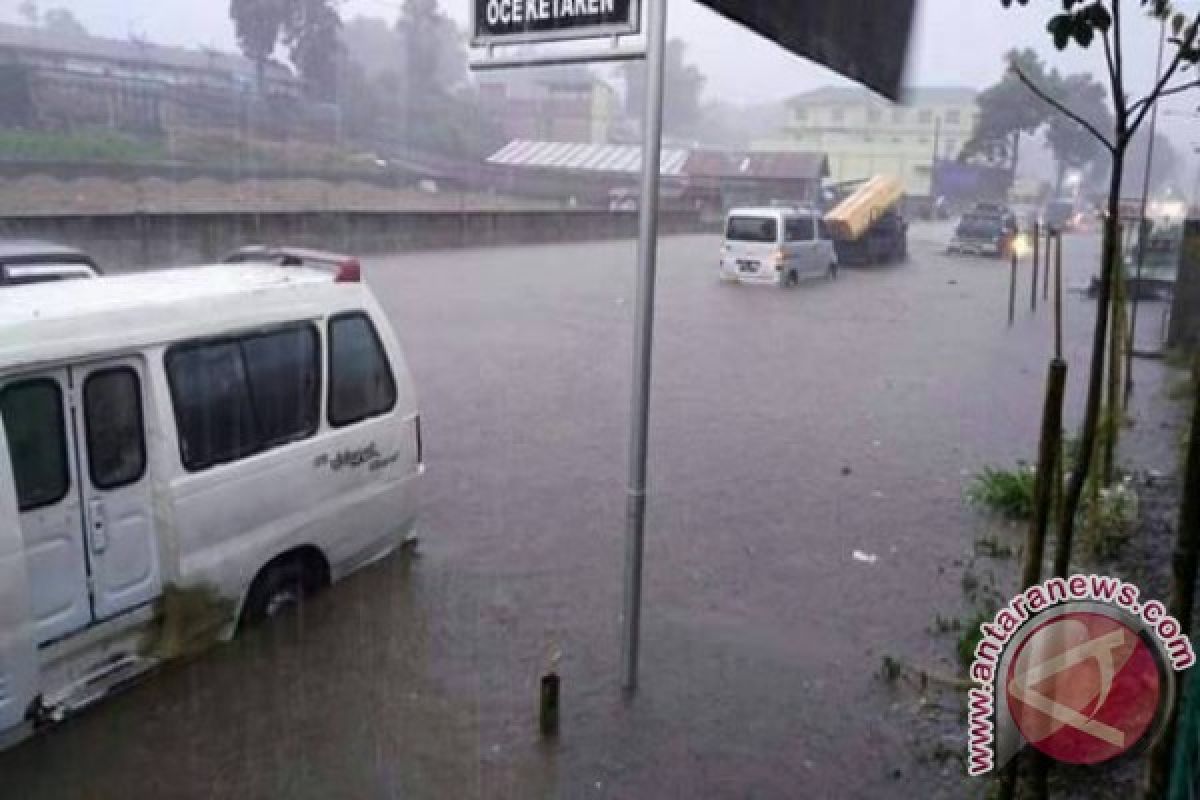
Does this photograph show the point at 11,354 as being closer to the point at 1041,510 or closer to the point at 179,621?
the point at 179,621

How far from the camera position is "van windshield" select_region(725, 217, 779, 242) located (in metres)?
21.9

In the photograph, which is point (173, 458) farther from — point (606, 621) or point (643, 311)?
point (606, 621)

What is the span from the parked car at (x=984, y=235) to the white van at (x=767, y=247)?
1272 centimetres

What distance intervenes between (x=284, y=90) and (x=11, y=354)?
23488 mm

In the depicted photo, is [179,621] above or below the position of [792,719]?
above

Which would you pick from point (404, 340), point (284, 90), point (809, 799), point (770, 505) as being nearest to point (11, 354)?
point (809, 799)

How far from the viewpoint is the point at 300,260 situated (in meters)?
5.29

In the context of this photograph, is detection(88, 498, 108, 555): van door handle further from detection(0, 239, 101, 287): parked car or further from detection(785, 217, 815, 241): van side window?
detection(785, 217, 815, 241): van side window

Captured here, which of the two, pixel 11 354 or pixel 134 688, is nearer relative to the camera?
pixel 11 354

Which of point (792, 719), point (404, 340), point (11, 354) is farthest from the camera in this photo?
point (404, 340)

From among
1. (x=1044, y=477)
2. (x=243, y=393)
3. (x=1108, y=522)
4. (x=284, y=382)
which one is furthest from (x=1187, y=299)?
(x=243, y=393)

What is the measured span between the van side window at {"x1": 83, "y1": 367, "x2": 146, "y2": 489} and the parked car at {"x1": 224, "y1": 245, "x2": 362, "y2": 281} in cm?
139

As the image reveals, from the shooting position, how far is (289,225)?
66.8ft

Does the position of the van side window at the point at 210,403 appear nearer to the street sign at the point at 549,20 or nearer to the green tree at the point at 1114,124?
the street sign at the point at 549,20
